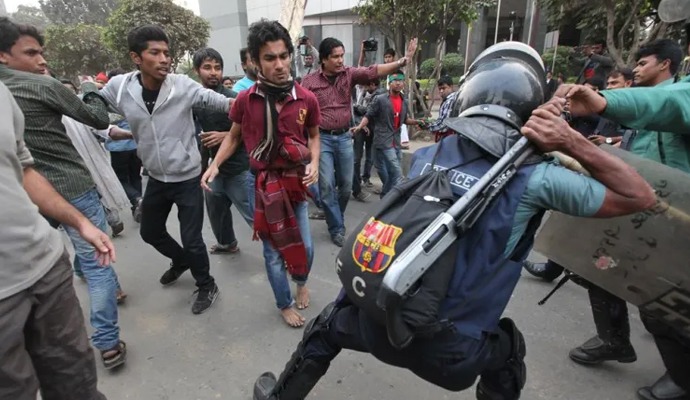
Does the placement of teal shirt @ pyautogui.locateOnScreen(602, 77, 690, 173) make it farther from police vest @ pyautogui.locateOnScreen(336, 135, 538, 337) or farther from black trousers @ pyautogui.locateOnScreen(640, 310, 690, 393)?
black trousers @ pyautogui.locateOnScreen(640, 310, 690, 393)

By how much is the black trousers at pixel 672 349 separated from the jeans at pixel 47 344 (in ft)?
7.64

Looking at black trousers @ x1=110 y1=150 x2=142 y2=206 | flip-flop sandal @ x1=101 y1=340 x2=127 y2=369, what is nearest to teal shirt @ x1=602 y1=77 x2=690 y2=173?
flip-flop sandal @ x1=101 y1=340 x2=127 y2=369

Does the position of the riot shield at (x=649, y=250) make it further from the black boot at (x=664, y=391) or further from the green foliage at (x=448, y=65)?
the green foliage at (x=448, y=65)

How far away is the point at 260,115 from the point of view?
2.37 meters

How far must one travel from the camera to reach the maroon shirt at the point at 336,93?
3844 mm

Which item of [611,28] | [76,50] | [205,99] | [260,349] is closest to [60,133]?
[205,99]

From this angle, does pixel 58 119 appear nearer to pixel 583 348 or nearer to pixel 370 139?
pixel 583 348

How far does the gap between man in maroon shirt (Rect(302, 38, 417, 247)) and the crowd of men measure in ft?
0.05

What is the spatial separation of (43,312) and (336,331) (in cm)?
100

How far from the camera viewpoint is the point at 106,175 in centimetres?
305

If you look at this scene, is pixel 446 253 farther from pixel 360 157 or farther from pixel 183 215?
pixel 360 157

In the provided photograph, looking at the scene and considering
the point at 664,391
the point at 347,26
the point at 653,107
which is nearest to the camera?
the point at 653,107

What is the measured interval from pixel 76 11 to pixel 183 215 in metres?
56.8

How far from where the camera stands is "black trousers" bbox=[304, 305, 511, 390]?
4.14 ft
